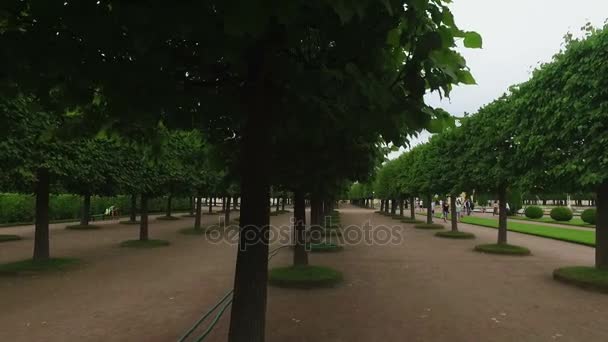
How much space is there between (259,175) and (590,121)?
8.43 metres

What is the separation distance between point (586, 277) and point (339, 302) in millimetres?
6090

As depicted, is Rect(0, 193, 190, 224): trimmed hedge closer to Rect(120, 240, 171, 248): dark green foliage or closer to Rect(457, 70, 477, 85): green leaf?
Rect(120, 240, 171, 248): dark green foliage

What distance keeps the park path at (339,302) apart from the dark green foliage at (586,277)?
0.31 metres

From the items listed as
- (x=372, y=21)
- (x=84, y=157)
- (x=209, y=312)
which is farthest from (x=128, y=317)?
(x=84, y=157)

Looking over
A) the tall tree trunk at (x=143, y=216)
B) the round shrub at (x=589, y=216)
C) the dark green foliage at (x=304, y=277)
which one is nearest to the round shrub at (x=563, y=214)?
the round shrub at (x=589, y=216)

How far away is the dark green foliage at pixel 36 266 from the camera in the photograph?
1084cm

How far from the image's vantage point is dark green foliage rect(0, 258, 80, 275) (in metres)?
10.8

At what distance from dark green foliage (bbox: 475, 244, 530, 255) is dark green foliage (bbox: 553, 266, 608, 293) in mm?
4186

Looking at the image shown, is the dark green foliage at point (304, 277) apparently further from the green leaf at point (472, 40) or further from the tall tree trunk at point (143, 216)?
the tall tree trunk at point (143, 216)

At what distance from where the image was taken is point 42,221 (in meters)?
12.3

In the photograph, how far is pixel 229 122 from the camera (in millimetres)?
4867

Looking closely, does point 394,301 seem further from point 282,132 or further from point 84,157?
point 84,157

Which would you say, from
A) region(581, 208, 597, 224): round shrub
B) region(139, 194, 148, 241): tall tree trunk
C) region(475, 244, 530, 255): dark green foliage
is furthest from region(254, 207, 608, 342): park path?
region(581, 208, 597, 224): round shrub

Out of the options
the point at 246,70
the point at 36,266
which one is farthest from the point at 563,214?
the point at 246,70
